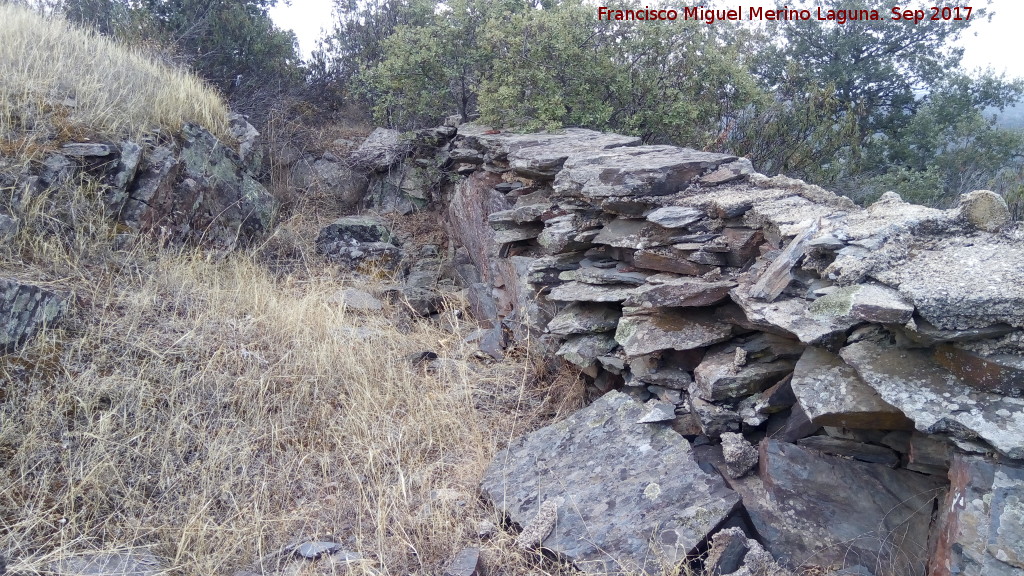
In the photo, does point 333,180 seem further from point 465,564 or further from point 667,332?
point 465,564

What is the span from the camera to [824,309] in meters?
2.54

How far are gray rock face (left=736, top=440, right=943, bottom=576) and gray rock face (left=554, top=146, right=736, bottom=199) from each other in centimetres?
178

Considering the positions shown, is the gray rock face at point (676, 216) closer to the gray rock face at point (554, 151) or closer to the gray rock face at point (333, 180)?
the gray rock face at point (554, 151)

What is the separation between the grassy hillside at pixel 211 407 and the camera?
2.89 m

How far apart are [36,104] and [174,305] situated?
225 centimetres

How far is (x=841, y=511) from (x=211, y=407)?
3141mm

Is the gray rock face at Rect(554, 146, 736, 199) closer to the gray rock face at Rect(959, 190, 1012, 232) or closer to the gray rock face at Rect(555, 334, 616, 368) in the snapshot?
the gray rock face at Rect(555, 334, 616, 368)

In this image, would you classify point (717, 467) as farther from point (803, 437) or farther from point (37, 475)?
point (37, 475)

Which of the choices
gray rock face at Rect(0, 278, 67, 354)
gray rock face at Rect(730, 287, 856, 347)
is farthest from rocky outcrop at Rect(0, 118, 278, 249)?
gray rock face at Rect(730, 287, 856, 347)

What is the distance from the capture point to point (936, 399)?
2217 millimetres

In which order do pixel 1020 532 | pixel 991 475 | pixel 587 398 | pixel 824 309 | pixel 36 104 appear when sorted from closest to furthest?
1. pixel 1020 532
2. pixel 991 475
3. pixel 824 309
4. pixel 587 398
5. pixel 36 104

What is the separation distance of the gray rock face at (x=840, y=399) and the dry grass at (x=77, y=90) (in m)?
5.37

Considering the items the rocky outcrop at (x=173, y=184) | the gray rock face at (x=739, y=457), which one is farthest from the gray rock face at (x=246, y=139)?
the gray rock face at (x=739, y=457)

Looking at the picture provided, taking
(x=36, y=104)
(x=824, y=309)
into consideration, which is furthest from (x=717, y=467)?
(x=36, y=104)
